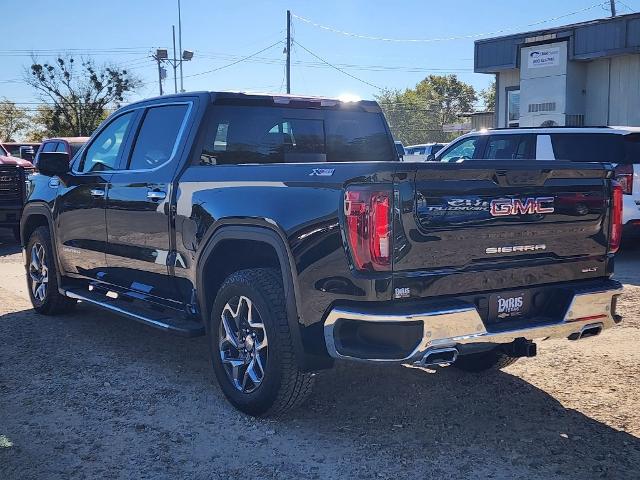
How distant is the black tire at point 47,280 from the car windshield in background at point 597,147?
6.73 m

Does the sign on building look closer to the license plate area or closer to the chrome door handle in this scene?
the chrome door handle

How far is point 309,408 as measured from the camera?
4.43 metres

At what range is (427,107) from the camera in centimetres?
8794

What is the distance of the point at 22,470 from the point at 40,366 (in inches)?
72.0

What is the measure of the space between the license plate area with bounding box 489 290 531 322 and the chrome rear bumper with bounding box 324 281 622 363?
0.15 ft

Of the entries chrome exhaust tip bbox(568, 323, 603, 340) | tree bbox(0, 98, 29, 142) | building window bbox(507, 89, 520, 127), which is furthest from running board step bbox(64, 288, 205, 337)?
tree bbox(0, 98, 29, 142)

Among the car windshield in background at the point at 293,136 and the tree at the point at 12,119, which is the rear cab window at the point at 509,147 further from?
the tree at the point at 12,119

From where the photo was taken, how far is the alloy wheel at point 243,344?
419cm

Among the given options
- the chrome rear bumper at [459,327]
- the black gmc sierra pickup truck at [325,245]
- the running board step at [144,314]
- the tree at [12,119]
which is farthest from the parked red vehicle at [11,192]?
the tree at [12,119]

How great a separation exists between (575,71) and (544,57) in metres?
1.12

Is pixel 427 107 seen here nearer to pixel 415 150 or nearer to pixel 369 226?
pixel 415 150

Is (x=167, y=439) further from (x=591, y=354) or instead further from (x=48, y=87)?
(x=48, y=87)

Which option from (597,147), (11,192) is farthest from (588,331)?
(11,192)

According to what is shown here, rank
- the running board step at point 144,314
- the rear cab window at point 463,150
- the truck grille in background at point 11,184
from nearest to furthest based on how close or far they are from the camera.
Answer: the running board step at point 144,314 → the rear cab window at point 463,150 → the truck grille in background at point 11,184
